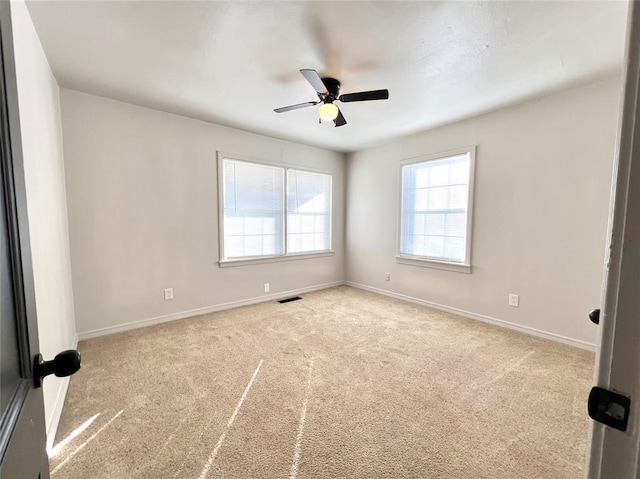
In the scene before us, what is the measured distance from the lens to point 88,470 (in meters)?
1.41

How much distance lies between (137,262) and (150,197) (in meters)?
0.74

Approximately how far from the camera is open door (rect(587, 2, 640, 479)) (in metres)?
0.44

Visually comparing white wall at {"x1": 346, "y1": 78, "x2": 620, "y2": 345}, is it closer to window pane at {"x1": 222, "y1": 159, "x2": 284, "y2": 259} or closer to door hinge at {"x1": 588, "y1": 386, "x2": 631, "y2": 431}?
window pane at {"x1": 222, "y1": 159, "x2": 284, "y2": 259}

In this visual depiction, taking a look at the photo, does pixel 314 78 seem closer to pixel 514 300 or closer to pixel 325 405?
pixel 325 405

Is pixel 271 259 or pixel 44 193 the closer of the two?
pixel 44 193

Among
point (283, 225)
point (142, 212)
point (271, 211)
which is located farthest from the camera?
point (283, 225)

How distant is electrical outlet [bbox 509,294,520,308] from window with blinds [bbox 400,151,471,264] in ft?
2.02

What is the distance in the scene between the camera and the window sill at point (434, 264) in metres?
3.58

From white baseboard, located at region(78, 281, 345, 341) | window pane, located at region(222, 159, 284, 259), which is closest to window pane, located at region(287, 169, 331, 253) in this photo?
window pane, located at region(222, 159, 284, 259)

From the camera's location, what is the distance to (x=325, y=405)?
6.20 ft

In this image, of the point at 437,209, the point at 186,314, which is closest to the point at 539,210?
the point at 437,209

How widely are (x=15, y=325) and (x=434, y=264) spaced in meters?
4.00

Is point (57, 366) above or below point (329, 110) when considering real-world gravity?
below

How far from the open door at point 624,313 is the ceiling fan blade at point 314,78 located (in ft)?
5.87
